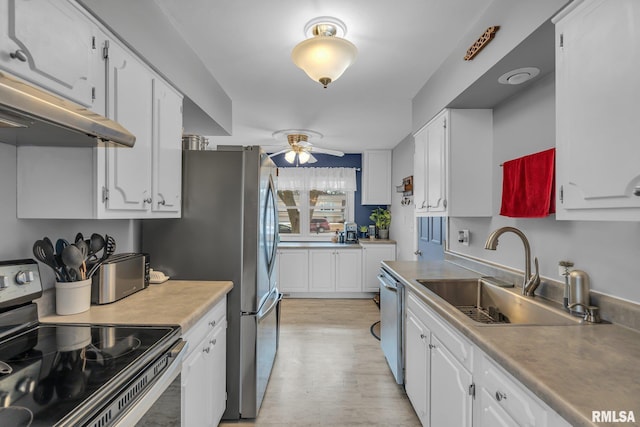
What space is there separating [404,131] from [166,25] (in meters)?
3.05

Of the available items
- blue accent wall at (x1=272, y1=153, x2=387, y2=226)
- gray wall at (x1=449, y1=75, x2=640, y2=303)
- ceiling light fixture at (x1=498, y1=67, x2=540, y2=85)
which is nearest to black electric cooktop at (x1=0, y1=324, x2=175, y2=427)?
gray wall at (x1=449, y1=75, x2=640, y2=303)

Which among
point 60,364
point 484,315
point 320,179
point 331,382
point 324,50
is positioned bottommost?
point 331,382

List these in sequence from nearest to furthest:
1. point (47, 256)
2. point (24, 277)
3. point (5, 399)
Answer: point (5, 399), point (24, 277), point (47, 256)

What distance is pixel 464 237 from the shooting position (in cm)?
257

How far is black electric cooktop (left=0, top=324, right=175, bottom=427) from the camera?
733mm

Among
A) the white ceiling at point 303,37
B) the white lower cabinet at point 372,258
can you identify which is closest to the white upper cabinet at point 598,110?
the white ceiling at point 303,37

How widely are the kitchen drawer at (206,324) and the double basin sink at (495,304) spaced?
125cm

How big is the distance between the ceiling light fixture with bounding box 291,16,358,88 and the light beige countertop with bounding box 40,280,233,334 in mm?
1370

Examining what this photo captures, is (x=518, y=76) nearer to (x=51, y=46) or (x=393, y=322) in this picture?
(x=393, y=322)

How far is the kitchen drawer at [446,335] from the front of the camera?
128cm

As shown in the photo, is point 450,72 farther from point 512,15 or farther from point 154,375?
point 154,375

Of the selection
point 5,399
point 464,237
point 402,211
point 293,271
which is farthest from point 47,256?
point 402,211

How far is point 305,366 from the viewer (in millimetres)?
2697

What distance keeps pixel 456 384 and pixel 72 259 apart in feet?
5.71
